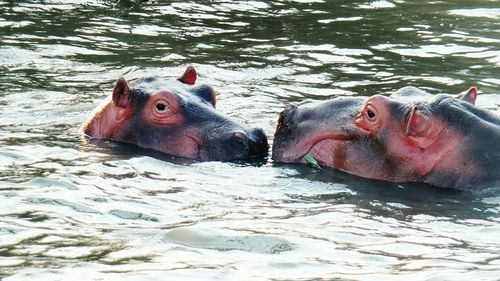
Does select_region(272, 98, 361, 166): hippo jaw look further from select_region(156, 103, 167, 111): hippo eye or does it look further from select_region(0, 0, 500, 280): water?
select_region(156, 103, 167, 111): hippo eye

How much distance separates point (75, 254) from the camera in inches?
283

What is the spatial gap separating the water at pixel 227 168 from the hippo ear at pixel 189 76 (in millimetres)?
855

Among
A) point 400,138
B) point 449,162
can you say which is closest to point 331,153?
point 400,138

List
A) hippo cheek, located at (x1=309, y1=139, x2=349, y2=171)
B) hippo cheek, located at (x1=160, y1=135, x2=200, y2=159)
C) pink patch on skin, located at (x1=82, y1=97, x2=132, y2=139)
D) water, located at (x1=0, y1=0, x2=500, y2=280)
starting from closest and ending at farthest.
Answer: water, located at (x1=0, y1=0, x2=500, y2=280) → hippo cheek, located at (x1=309, y1=139, x2=349, y2=171) → hippo cheek, located at (x1=160, y1=135, x2=200, y2=159) → pink patch on skin, located at (x1=82, y1=97, x2=132, y2=139)

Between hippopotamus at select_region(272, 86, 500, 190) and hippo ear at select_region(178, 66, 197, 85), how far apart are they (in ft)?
5.04

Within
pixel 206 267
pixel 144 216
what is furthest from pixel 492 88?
pixel 206 267

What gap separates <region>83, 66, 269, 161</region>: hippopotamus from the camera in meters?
10.2

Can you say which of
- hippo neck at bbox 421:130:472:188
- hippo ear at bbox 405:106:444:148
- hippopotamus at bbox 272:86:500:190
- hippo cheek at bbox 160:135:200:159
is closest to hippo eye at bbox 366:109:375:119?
hippopotamus at bbox 272:86:500:190

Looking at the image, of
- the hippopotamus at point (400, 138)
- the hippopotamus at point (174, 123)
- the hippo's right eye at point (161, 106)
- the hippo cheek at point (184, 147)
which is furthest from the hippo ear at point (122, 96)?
the hippopotamus at point (400, 138)

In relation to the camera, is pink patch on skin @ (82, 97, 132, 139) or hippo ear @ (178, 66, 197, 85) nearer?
pink patch on skin @ (82, 97, 132, 139)

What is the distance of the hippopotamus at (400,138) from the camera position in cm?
912

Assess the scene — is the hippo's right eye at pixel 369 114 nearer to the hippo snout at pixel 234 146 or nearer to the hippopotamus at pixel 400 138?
the hippopotamus at pixel 400 138

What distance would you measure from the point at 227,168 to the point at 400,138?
1.41 meters

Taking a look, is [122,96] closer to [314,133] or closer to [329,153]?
[314,133]
